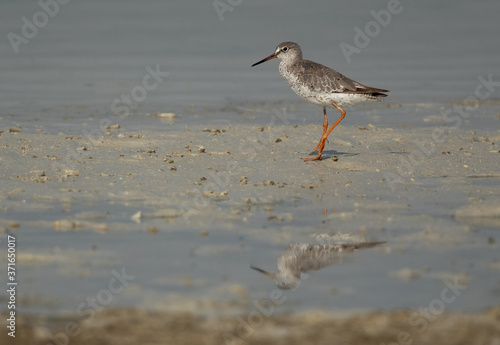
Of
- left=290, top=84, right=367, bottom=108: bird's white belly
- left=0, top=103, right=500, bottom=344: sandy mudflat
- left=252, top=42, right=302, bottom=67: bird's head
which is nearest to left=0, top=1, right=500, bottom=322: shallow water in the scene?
left=0, top=103, right=500, bottom=344: sandy mudflat

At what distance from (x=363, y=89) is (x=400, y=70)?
10657 millimetres

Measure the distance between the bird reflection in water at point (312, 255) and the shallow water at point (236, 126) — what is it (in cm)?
10

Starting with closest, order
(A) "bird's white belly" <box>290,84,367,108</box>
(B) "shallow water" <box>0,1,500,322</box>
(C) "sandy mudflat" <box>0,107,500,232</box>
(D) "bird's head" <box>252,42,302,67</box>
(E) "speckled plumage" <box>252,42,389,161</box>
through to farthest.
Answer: (B) "shallow water" <box>0,1,500,322</box> < (C) "sandy mudflat" <box>0,107,500,232</box> < (E) "speckled plumage" <box>252,42,389,161</box> < (A) "bird's white belly" <box>290,84,367,108</box> < (D) "bird's head" <box>252,42,302,67</box>

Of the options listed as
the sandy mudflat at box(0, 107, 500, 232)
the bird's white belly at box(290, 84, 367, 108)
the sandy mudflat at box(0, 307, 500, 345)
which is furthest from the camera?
the bird's white belly at box(290, 84, 367, 108)

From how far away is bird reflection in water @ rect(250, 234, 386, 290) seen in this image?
19.7 feet

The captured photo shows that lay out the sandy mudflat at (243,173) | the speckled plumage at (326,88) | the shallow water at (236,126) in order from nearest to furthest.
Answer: the shallow water at (236,126) → the sandy mudflat at (243,173) → the speckled plumage at (326,88)

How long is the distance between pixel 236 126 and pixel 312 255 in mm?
7006

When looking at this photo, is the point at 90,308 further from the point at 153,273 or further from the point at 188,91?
the point at 188,91

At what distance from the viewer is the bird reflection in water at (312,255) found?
600 cm

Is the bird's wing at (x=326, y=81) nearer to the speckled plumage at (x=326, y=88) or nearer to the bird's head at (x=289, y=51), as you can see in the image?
the speckled plumage at (x=326, y=88)

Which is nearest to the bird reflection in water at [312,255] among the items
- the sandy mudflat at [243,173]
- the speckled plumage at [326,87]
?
the sandy mudflat at [243,173]

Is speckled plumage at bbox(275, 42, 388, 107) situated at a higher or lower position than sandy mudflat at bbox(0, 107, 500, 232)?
higher

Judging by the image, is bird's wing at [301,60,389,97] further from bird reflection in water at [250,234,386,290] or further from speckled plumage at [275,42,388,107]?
bird reflection in water at [250,234,386,290]

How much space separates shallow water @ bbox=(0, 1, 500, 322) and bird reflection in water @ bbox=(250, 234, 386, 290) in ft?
0.33
